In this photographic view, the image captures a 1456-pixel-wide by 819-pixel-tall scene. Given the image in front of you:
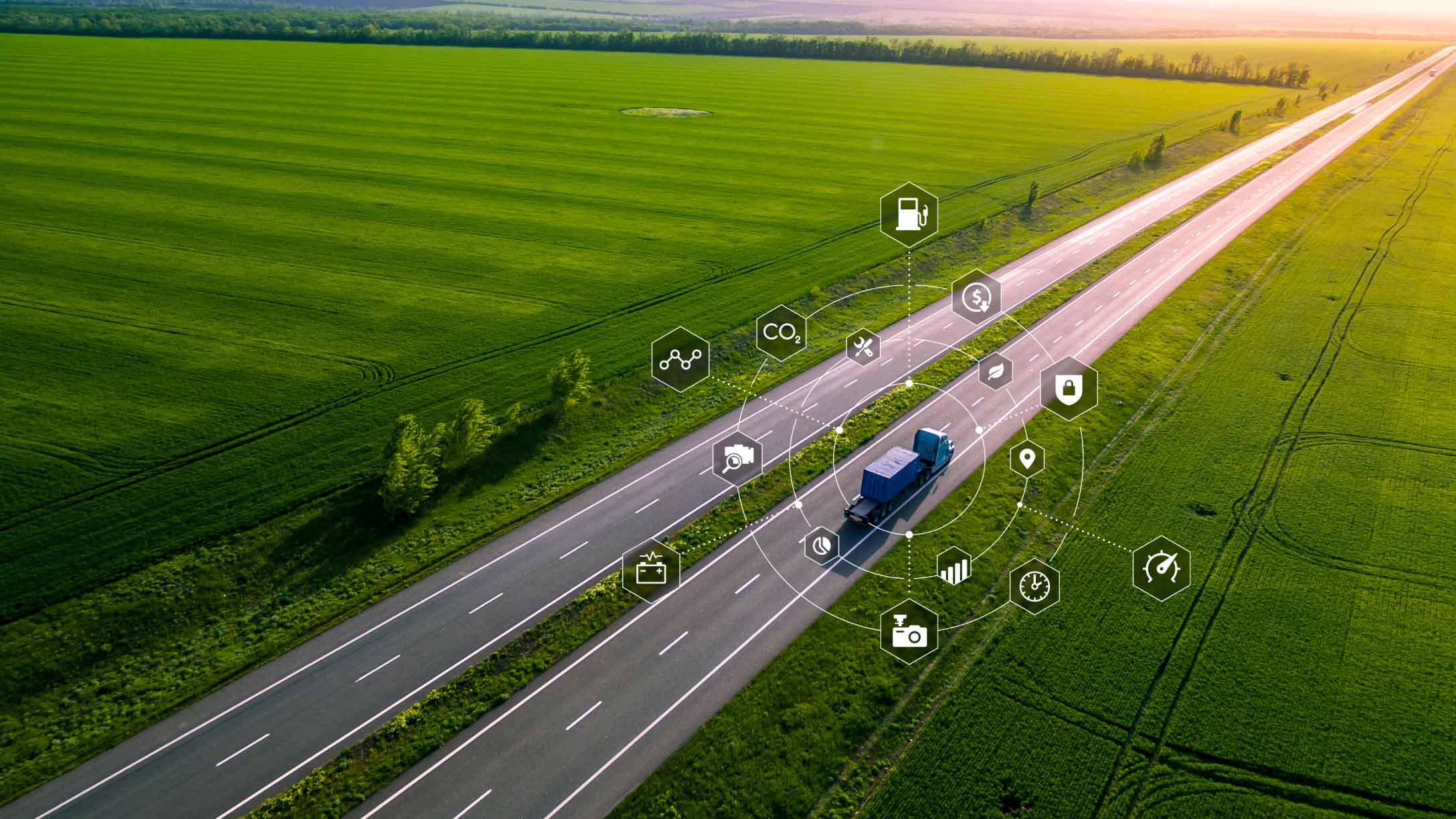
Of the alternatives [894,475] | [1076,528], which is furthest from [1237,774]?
[894,475]

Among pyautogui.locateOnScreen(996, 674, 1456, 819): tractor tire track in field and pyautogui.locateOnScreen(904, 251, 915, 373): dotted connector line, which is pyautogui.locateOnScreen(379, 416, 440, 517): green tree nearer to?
pyautogui.locateOnScreen(996, 674, 1456, 819): tractor tire track in field

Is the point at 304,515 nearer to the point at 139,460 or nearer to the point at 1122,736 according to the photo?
the point at 139,460

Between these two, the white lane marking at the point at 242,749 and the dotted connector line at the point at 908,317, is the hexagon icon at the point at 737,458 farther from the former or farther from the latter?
the white lane marking at the point at 242,749

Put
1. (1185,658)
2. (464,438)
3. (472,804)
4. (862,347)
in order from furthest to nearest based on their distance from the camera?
(862,347) < (464,438) < (1185,658) < (472,804)

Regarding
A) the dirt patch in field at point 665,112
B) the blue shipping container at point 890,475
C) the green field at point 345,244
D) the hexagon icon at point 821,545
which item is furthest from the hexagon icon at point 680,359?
the dirt patch in field at point 665,112

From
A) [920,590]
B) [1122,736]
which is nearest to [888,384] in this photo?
[920,590]

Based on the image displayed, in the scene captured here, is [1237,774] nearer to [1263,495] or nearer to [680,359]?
[1263,495]

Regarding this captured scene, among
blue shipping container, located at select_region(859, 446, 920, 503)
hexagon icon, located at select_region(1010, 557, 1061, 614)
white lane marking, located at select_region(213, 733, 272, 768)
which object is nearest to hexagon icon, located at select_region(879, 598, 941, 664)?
hexagon icon, located at select_region(1010, 557, 1061, 614)
